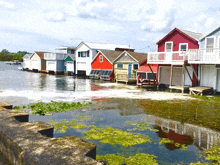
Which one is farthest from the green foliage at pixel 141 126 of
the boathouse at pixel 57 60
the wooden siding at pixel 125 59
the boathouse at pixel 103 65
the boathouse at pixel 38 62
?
the boathouse at pixel 38 62

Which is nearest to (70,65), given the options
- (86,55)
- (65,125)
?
(86,55)

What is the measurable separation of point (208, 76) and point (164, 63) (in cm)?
504

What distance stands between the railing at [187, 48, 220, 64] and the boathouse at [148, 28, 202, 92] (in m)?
1.05

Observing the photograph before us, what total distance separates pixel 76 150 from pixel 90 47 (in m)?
44.4

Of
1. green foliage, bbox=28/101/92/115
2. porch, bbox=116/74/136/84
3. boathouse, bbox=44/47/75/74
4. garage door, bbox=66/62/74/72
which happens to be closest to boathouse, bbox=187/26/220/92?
porch, bbox=116/74/136/84

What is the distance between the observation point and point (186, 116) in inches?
483

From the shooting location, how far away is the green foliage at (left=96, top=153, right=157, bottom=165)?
6.21 metres

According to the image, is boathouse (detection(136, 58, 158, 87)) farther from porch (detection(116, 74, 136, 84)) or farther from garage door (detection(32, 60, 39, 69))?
garage door (detection(32, 60, 39, 69))

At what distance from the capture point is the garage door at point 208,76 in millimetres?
22894

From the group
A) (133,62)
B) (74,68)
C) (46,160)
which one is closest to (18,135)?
(46,160)

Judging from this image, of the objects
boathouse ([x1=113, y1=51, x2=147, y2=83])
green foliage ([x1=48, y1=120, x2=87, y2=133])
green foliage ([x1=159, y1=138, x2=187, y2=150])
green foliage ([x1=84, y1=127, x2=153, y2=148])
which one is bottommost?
green foliage ([x1=159, y1=138, x2=187, y2=150])

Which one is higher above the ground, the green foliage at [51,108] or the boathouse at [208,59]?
the boathouse at [208,59]

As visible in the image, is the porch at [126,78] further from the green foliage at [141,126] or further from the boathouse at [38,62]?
the boathouse at [38,62]

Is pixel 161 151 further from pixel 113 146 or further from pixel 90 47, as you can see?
pixel 90 47
